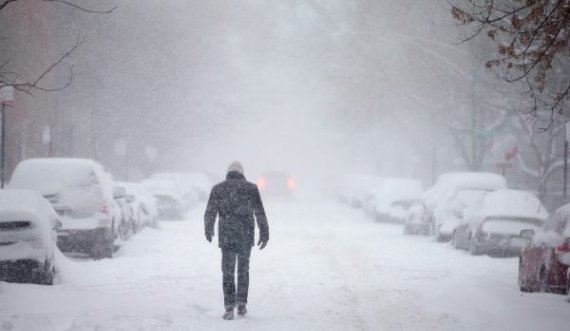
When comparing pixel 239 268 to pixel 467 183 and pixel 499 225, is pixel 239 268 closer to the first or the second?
pixel 499 225

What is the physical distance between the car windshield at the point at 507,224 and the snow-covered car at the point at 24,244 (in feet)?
32.9

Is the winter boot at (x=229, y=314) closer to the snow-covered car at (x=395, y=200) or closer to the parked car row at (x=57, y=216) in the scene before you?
the parked car row at (x=57, y=216)

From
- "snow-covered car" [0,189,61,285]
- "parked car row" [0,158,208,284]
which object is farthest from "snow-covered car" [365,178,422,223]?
"snow-covered car" [0,189,61,285]

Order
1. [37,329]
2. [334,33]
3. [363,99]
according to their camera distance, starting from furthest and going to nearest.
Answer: [363,99] < [334,33] < [37,329]

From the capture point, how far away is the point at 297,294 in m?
12.1

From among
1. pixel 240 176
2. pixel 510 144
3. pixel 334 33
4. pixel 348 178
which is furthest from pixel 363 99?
pixel 240 176

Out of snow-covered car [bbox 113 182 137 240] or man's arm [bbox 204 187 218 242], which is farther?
snow-covered car [bbox 113 182 137 240]

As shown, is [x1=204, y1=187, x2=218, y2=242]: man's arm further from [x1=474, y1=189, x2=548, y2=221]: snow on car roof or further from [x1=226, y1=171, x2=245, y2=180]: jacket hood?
[x1=474, y1=189, x2=548, y2=221]: snow on car roof

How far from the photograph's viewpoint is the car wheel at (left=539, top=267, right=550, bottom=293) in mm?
12070

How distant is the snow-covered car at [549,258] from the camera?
11703mm

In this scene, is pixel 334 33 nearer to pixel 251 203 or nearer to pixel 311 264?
pixel 311 264

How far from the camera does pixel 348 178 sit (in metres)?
58.4

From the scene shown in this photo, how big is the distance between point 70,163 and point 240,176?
26.0 feet

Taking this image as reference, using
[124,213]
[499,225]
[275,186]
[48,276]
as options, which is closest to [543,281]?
[499,225]
